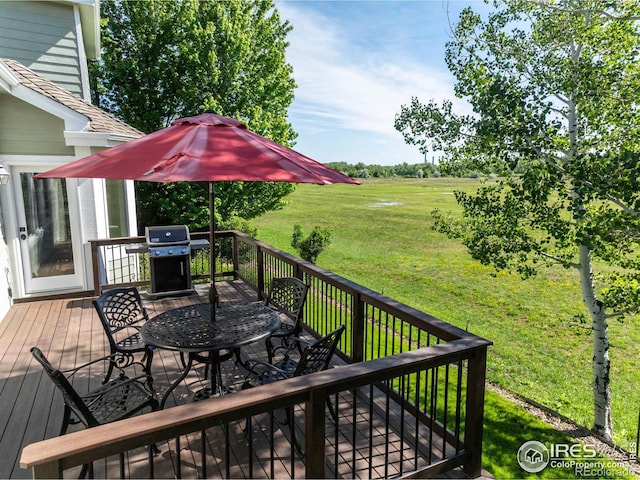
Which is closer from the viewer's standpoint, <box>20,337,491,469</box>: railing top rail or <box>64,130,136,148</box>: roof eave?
<box>20,337,491,469</box>: railing top rail

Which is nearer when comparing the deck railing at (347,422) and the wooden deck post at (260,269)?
the deck railing at (347,422)

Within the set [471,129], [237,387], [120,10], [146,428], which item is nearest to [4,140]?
[237,387]

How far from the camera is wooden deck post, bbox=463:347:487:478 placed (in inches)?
98.3

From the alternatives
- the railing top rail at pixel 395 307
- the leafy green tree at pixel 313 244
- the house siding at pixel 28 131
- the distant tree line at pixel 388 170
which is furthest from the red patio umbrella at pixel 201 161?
the distant tree line at pixel 388 170

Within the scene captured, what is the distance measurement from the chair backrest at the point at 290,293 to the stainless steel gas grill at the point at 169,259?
238 centimetres

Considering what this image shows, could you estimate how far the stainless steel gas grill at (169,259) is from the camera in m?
6.09

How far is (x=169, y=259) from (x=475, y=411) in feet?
16.4

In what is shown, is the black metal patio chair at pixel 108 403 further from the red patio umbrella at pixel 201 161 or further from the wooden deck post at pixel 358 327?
the wooden deck post at pixel 358 327

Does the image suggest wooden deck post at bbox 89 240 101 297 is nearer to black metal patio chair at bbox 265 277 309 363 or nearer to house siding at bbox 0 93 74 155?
house siding at bbox 0 93 74 155

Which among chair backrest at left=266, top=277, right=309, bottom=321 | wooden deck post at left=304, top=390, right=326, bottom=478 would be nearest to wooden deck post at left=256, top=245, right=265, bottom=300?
chair backrest at left=266, top=277, right=309, bottom=321

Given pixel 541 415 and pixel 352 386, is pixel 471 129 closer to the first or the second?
pixel 541 415

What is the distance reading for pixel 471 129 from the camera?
18.8ft

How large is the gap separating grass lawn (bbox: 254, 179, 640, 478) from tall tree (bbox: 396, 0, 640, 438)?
1.15 metres

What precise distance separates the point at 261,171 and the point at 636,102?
4327 mm
